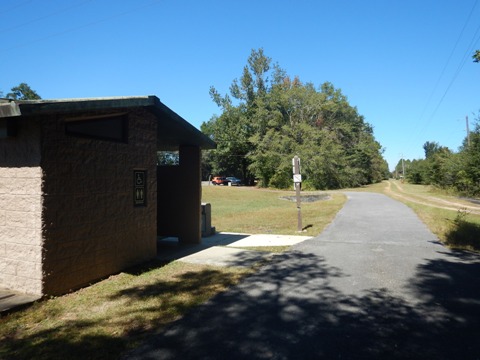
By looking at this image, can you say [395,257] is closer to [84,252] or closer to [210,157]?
[84,252]

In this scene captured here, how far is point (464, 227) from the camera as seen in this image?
1160 centimetres

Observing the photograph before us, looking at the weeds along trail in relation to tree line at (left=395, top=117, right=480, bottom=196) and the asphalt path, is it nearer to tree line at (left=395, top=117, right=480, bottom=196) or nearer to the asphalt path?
tree line at (left=395, top=117, right=480, bottom=196)

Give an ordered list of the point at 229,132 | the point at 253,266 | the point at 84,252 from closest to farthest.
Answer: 1. the point at 84,252
2. the point at 253,266
3. the point at 229,132

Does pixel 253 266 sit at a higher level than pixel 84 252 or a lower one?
lower

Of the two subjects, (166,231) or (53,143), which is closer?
(53,143)

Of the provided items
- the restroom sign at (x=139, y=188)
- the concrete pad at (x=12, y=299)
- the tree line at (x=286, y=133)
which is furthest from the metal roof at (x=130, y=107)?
the tree line at (x=286, y=133)

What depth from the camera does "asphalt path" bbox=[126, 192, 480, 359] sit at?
138 inches

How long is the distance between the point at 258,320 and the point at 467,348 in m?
2.26

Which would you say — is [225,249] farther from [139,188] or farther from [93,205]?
[93,205]

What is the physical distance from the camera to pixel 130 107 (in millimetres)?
6715

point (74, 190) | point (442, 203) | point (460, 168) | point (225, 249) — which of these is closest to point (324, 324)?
point (74, 190)

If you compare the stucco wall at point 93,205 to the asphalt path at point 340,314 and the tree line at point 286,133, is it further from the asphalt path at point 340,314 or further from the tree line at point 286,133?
the tree line at point 286,133

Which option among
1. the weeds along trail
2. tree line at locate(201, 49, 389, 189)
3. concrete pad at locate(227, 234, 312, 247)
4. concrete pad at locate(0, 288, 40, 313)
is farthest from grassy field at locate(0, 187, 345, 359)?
tree line at locate(201, 49, 389, 189)

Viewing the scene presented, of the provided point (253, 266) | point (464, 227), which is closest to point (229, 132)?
point (464, 227)
